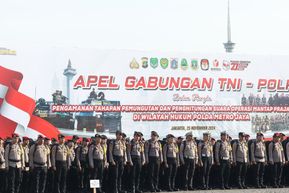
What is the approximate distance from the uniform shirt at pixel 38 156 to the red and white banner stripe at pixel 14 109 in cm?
97

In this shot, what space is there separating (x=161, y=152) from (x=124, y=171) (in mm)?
943

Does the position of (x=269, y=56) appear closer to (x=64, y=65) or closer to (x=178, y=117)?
(x=178, y=117)

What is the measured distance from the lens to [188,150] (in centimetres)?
1584

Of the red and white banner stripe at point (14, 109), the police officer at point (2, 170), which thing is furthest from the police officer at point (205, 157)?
the police officer at point (2, 170)

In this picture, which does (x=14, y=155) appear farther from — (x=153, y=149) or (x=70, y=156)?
(x=153, y=149)

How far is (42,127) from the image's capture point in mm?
15727

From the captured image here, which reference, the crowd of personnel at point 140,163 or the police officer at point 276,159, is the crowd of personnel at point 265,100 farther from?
the police officer at point 276,159

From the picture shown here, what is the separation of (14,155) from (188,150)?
12.8 feet

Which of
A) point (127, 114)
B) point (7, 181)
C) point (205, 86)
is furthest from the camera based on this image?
point (205, 86)

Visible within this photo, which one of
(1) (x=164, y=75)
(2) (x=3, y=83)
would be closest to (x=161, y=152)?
(1) (x=164, y=75)

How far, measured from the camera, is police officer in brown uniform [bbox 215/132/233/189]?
16.2 m

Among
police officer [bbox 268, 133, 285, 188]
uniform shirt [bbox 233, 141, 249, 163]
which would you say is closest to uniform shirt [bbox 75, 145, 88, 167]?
uniform shirt [bbox 233, 141, 249, 163]

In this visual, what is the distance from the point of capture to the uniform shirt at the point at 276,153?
54.1ft

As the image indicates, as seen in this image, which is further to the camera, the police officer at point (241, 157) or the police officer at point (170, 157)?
the police officer at point (241, 157)
